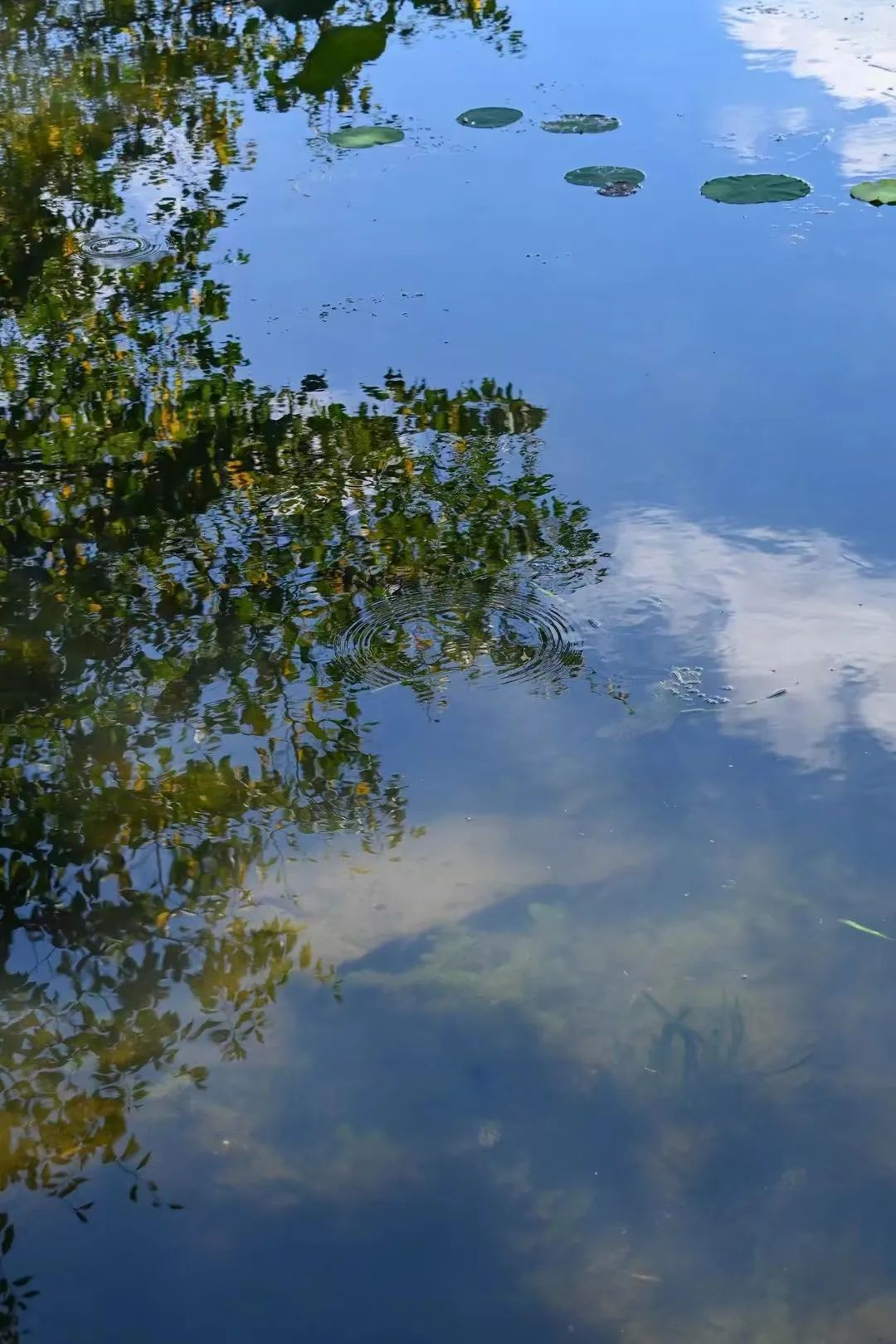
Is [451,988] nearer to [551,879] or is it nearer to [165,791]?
[551,879]

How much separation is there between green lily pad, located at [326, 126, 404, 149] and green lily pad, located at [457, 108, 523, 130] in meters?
0.34

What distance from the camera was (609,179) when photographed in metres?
6.07

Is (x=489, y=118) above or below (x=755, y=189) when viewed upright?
above

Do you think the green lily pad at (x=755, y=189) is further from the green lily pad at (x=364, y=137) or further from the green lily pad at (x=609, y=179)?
the green lily pad at (x=364, y=137)

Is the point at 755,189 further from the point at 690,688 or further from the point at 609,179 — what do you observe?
the point at 690,688

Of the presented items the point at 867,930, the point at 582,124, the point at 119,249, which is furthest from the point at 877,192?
the point at 867,930

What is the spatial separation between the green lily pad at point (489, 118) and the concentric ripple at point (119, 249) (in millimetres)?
1970

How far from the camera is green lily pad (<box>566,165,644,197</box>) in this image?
19.7 ft

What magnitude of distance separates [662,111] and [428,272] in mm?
2202

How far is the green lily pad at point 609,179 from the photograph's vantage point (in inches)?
237

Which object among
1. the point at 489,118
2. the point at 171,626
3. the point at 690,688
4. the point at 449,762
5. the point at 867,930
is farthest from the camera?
the point at 489,118

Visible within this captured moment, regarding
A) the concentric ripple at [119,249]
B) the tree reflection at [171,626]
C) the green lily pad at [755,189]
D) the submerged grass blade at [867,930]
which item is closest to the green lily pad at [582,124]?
the green lily pad at [755,189]

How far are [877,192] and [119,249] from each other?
310cm

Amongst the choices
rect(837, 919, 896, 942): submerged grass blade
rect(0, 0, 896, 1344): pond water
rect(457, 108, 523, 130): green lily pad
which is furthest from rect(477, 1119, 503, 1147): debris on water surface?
rect(457, 108, 523, 130): green lily pad
